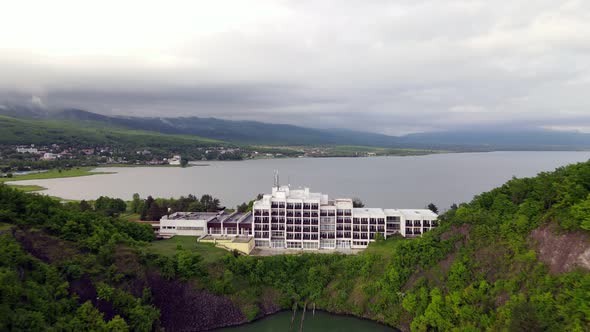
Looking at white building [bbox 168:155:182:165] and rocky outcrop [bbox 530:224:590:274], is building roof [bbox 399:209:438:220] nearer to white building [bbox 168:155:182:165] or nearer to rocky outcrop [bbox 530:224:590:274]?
rocky outcrop [bbox 530:224:590:274]

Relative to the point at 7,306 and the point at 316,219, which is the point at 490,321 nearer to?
the point at 316,219

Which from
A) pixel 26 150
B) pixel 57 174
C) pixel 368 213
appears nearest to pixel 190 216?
pixel 368 213

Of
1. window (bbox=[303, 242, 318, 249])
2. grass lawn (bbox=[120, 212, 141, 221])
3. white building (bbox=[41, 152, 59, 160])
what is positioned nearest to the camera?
window (bbox=[303, 242, 318, 249])

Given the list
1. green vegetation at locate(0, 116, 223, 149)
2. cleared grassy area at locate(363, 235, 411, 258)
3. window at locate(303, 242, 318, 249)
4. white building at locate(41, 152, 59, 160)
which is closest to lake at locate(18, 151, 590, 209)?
white building at locate(41, 152, 59, 160)

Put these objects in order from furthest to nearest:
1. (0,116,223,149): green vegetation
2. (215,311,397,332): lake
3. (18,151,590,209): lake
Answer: (0,116,223,149): green vegetation < (18,151,590,209): lake < (215,311,397,332): lake

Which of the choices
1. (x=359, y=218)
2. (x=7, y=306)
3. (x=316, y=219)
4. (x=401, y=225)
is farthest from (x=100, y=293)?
(x=401, y=225)

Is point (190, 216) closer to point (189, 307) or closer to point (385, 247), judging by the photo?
point (189, 307)

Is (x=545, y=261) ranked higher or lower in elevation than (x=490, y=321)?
higher
